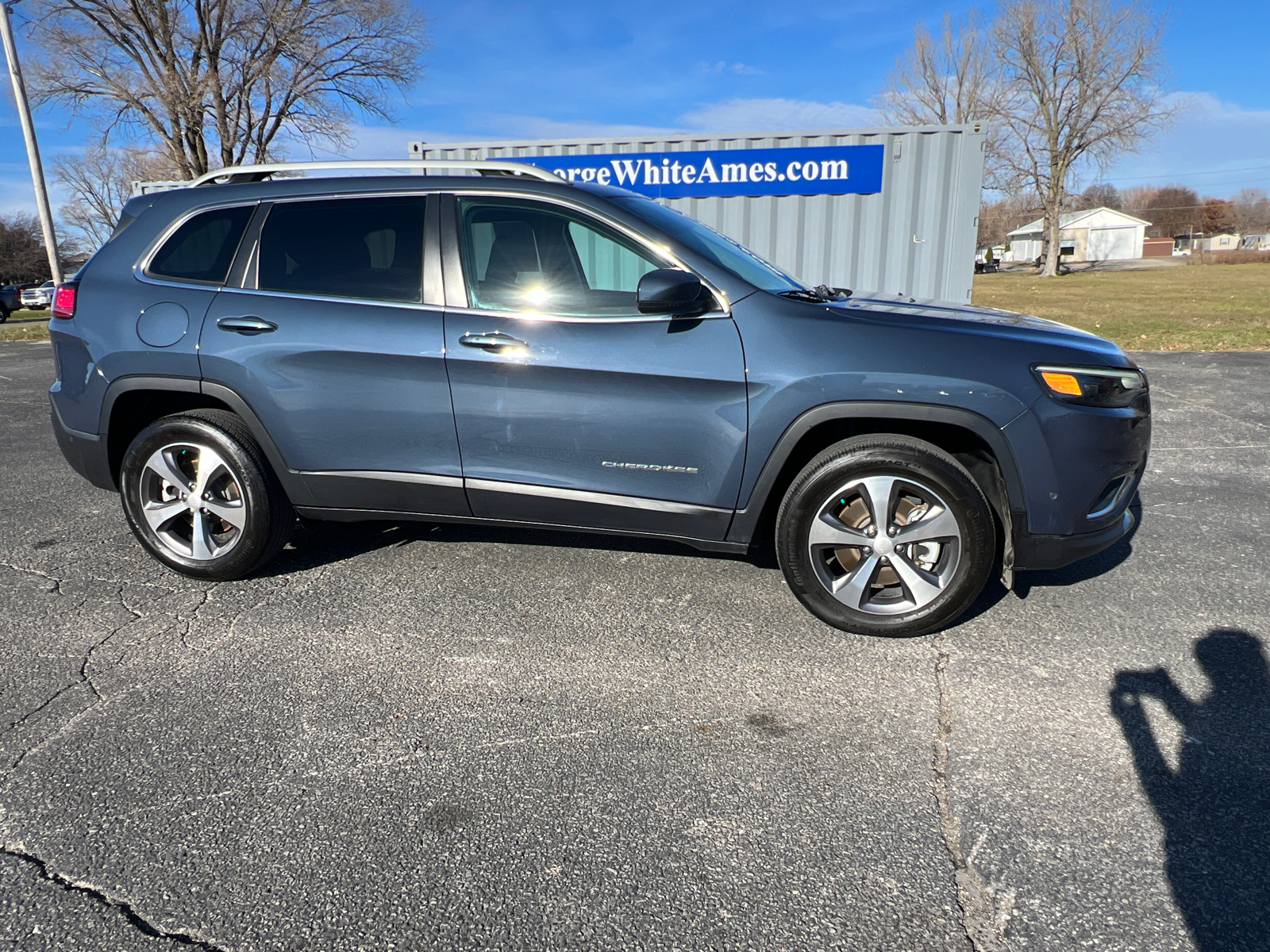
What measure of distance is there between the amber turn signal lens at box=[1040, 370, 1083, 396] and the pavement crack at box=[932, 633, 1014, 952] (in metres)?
1.36

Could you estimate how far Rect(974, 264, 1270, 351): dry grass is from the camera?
1280 centimetres

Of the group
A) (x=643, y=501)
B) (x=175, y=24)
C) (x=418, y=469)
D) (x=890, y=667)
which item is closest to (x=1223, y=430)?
(x=890, y=667)

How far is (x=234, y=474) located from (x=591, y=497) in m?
1.61

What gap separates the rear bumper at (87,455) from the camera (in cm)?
383

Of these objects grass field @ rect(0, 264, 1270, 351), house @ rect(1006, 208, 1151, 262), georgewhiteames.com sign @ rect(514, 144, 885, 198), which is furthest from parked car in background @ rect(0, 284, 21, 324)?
house @ rect(1006, 208, 1151, 262)

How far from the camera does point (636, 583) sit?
376cm

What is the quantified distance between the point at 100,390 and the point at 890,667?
356 cm

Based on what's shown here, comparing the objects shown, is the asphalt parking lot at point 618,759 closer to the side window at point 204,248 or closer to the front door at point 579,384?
the front door at point 579,384

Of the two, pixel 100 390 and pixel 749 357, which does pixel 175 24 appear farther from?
pixel 749 357

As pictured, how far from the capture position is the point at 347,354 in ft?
11.2

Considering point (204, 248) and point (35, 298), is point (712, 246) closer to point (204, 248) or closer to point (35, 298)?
point (204, 248)

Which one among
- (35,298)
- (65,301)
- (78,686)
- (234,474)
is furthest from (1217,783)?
(35,298)

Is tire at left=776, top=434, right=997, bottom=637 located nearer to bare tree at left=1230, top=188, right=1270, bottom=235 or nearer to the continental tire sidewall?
the continental tire sidewall

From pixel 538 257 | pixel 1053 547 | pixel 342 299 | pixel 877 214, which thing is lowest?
pixel 1053 547
